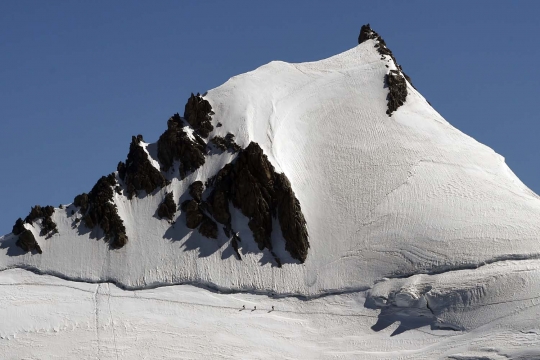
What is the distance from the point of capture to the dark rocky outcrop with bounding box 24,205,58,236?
10638 cm

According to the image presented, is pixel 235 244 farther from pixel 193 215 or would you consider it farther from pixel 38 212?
pixel 38 212

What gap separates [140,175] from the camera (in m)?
108

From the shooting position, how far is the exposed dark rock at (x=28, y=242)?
105312 mm

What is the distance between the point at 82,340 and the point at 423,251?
2873cm

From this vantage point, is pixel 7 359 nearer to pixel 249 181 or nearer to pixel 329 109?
pixel 249 181

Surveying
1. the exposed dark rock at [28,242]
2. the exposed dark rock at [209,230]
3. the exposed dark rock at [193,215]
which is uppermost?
the exposed dark rock at [193,215]

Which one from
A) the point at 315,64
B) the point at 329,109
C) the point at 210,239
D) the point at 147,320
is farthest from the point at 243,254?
the point at 315,64

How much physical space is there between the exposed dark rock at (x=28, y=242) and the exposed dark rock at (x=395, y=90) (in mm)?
35069

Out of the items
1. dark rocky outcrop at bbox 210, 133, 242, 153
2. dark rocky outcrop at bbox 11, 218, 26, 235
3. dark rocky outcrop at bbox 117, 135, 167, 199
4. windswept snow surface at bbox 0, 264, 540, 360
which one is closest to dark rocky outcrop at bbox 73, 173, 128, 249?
dark rocky outcrop at bbox 117, 135, 167, 199

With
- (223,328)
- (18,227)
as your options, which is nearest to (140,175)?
(18,227)

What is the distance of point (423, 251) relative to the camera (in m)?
100

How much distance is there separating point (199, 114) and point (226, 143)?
4.34 metres

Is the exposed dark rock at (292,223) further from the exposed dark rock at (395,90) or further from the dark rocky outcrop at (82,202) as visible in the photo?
the dark rocky outcrop at (82,202)

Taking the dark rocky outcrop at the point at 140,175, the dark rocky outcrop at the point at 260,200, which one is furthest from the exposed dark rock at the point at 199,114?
the dark rocky outcrop at the point at 260,200
